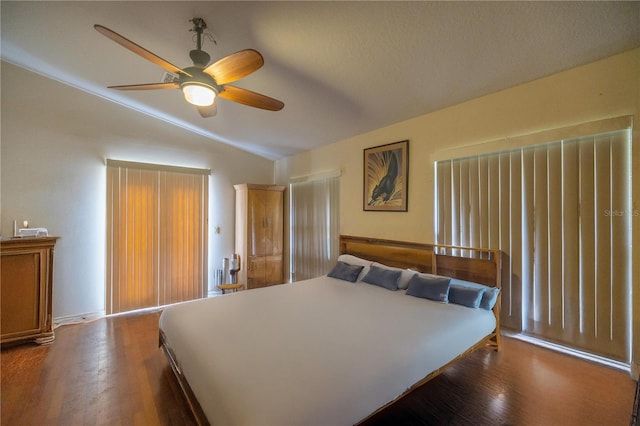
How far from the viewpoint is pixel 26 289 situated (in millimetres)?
2715

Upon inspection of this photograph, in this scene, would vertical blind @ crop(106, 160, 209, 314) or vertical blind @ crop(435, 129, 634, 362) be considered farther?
vertical blind @ crop(106, 160, 209, 314)

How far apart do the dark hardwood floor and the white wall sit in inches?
44.5

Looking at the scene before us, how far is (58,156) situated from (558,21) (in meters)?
5.24

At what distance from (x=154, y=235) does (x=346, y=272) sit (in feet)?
9.75

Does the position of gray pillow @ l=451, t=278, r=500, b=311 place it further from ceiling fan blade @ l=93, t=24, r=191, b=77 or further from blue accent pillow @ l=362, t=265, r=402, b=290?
ceiling fan blade @ l=93, t=24, r=191, b=77

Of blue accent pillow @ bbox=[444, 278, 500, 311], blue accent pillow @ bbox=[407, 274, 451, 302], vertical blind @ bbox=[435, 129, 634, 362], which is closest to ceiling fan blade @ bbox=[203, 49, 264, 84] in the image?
vertical blind @ bbox=[435, 129, 634, 362]

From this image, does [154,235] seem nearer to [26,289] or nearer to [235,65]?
[26,289]

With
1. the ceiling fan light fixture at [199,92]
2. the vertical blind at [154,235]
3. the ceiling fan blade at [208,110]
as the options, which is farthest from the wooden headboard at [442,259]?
the vertical blind at [154,235]

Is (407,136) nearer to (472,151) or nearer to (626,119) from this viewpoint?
(472,151)

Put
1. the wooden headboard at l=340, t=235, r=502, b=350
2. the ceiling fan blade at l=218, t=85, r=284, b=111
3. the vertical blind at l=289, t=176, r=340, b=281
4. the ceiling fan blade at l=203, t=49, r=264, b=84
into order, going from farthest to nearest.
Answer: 1. the vertical blind at l=289, t=176, r=340, b=281
2. the wooden headboard at l=340, t=235, r=502, b=350
3. the ceiling fan blade at l=218, t=85, r=284, b=111
4. the ceiling fan blade at l=203, t=49, r=264, b=84

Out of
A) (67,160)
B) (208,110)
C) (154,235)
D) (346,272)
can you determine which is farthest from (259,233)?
(67,160)

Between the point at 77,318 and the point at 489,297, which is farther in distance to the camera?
the point at 77,318

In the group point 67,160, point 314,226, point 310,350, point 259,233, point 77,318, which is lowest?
point 77,318

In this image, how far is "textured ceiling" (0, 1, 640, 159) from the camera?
169 cm
